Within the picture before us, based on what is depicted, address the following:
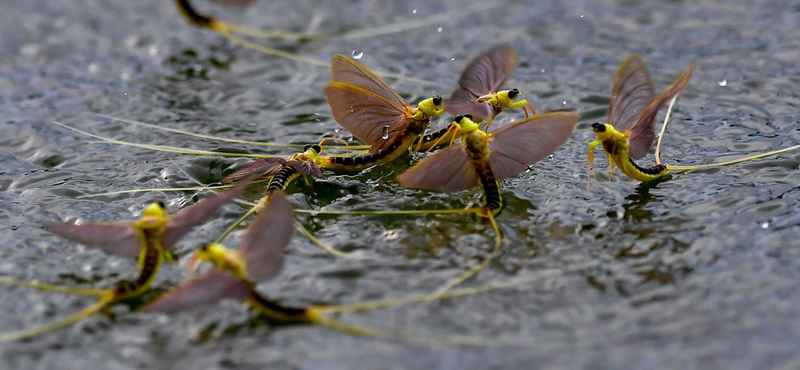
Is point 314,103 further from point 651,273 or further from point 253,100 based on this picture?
point 651,273

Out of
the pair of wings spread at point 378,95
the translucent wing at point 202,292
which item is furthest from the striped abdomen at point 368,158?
the translucent wing at point 202,292

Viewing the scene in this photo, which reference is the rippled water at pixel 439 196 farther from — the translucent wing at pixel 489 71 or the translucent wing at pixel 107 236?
the translucent wing at pixel 489 71

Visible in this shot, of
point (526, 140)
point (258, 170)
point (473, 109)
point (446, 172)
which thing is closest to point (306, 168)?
point (258, 170)

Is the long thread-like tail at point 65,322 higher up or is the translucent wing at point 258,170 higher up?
the translucent wing at point 258,170

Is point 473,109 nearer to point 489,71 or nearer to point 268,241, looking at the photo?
point 489,71

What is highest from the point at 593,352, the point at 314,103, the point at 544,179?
the point at 314,103

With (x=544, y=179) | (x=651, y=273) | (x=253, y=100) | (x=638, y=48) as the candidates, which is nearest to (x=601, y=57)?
(x=638, y=48)

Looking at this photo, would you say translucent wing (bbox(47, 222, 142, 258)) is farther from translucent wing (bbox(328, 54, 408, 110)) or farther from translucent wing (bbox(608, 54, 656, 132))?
translucent wing (bbox(608, 54, 656, 132))
